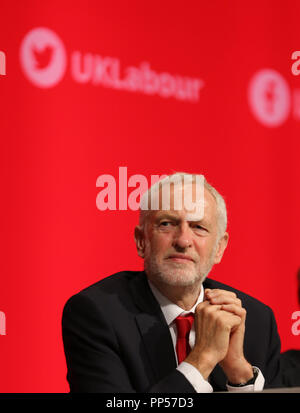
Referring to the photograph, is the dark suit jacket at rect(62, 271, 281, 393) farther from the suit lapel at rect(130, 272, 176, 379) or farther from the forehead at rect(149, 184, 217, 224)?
the forehead at rect(149, 184, 217, 224)

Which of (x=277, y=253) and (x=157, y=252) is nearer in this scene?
(x=157, y=252)

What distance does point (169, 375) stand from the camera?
5.36ft

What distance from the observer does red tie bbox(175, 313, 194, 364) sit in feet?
5.99

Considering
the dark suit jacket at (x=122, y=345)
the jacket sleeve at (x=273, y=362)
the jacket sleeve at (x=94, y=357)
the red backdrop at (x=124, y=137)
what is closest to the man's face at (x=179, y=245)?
the dark suit jacket at (x=122, y=345)

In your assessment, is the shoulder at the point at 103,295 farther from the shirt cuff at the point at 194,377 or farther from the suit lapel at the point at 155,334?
the shirt cuff at the point at 194,377

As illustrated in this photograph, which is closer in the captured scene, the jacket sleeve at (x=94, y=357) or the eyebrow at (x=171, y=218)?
the jacket sleeve at (x=94, y=357)

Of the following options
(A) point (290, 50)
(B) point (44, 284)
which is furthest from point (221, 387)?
(A) point (290, 50)

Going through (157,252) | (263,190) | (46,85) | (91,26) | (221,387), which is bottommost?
(221,387)

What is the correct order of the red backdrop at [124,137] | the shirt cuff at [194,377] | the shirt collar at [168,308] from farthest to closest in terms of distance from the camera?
the red backdrop at [124,137] < the shirt collar at [168,308] < the shirt cuff at [194,377]

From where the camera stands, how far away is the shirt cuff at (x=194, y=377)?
161 cm

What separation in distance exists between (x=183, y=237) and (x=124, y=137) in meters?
1.08

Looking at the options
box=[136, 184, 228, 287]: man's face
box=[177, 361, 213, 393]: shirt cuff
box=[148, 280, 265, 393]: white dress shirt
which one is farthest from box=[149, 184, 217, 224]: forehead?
box=[177, 361, 213, 393]: shirt cuff

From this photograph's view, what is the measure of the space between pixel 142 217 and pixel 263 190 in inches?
55.6

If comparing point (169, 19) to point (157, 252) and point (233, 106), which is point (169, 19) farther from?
point (157, 252)
